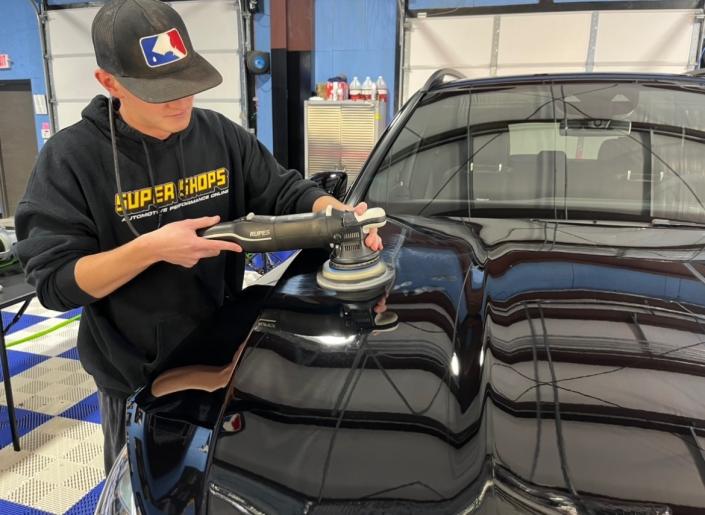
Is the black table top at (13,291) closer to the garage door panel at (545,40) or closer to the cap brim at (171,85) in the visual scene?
the cap brim at (171,85)

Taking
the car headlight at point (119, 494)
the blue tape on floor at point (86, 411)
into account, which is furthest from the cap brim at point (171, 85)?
the blue tape on floor at point (86, 411)

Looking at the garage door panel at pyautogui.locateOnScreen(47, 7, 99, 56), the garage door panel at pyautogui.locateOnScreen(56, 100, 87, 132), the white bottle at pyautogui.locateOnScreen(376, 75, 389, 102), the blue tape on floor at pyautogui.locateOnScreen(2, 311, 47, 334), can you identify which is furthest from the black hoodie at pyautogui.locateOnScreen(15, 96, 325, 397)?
the garage door panel at pyautogui.locateOnScreen(56, 100, 87, 132)

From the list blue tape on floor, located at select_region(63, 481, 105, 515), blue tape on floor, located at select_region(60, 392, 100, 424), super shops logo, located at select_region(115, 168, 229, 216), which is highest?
super shops logo, located at select_region(115, 168, 229, 216)

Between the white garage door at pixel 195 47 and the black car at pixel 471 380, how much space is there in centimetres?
613

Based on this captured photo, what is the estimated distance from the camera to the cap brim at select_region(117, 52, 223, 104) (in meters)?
1.15

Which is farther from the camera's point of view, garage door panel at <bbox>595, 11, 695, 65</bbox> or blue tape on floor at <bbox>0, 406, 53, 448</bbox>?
garage door panel at <bbox>595, 11, 695, 65</bbox>

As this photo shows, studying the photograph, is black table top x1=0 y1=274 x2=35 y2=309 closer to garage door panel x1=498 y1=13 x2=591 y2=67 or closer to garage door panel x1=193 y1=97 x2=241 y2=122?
garage door panel x1=193 y1=97 x2=241 y2=122

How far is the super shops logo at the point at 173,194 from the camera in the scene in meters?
1.29

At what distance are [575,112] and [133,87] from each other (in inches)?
55.9

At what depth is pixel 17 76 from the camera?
8.20 metres

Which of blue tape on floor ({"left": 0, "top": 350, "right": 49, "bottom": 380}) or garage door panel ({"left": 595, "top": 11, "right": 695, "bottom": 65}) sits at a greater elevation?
garage door panel ({"left": 595, "top": 11, "right": 695, "bottom": 65})

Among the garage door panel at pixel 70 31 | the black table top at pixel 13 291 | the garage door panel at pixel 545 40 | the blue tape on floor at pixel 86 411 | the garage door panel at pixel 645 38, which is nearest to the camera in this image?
the black table top at pixel 13 291

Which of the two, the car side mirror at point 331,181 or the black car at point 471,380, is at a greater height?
the car side mirror at point 331,181

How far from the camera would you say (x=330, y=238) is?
3.97 ft
